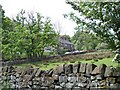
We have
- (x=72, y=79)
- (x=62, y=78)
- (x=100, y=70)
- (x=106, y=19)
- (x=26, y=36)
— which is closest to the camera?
(x=106, y=19)

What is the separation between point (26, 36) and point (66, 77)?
8.65 meters

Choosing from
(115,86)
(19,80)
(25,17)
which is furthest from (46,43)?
(115,86)

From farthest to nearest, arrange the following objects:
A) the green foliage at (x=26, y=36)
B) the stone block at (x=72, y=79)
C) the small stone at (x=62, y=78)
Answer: the green foliage at (x=26, y=36)
the small stone at (x=62, y=78)
the stone block at (x=72, y=79)

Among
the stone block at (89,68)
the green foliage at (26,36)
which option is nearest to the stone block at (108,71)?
the stone block at (89,68)

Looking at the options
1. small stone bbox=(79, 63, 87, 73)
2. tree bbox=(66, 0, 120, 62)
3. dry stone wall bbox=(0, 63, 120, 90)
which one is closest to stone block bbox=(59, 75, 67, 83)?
dry stone wall bbox=(0, 63, 120, 90)

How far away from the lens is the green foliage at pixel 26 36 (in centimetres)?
1284

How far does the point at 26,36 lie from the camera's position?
1348 centimetres

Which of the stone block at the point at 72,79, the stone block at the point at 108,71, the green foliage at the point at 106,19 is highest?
the green foliage at the point at 106,19

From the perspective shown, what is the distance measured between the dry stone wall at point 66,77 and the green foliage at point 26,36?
6378 millimetres

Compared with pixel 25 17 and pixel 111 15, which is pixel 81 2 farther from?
pixel 25 17

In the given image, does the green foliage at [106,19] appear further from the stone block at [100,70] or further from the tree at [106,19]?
the stone block at [100,70]

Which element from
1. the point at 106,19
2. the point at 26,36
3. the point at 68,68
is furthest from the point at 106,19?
the point at 26,36

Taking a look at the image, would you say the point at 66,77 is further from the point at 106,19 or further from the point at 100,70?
the point at 106,19

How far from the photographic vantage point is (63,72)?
16.8 feet
